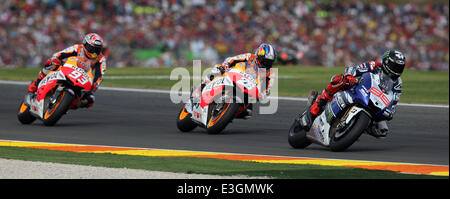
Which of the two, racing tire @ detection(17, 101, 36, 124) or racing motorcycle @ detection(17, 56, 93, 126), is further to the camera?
racing tire @ detection(17, 101, 36, 124)

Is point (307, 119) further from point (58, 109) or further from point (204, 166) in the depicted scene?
point (58, 109)

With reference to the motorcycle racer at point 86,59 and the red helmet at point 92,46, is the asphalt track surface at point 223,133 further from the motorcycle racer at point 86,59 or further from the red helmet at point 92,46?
the red helmet at point 92,46

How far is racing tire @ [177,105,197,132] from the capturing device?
506 inches

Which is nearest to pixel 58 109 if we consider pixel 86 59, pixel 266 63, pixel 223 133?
pixel 86 59

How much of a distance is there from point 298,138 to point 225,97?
1.39 m

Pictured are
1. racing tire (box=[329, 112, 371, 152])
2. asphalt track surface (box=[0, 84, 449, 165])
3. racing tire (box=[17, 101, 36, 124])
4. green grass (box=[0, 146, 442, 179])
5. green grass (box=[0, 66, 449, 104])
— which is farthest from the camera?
green grass (box=[0, 66, 449, 104])

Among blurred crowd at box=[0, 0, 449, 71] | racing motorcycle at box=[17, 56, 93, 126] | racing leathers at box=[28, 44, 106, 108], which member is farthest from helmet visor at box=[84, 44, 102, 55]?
blurred crowd at box=[0, 0, 449, 71]

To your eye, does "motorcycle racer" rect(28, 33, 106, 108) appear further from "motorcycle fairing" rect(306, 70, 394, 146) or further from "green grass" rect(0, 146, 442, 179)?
"motorcycle fairing" rect(306, 70, 394, 146)

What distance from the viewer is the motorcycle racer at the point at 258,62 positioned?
12.3 meters

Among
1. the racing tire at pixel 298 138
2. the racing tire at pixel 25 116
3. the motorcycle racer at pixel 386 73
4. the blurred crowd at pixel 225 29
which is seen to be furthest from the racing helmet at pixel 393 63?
the blurred crowd at pixel 225 29

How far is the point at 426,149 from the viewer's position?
11.6 meters

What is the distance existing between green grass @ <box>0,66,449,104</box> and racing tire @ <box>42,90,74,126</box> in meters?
8.39

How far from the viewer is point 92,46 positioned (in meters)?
13.0

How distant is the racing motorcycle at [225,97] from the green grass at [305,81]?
311 inches
